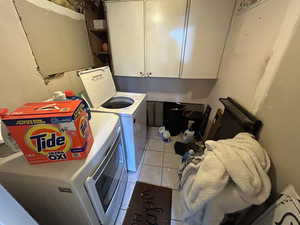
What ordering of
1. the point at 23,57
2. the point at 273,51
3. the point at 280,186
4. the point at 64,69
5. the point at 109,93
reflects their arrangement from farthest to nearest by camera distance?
the point at 109,93
the point at 64,69
the point at 23,57
the point at 273,51
the point at 280,186

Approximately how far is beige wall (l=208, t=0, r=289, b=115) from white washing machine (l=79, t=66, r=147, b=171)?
1.05 metres

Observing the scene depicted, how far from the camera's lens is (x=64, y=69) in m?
1.41

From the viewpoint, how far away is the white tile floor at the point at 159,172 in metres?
1.30

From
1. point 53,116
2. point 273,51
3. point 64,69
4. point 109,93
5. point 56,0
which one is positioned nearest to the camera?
point 53,116

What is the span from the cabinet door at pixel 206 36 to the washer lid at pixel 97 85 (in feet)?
3.60

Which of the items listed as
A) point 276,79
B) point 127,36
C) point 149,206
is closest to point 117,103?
point 127,36

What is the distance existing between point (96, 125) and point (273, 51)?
1.37m

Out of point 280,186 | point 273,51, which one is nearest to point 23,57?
point 273,51

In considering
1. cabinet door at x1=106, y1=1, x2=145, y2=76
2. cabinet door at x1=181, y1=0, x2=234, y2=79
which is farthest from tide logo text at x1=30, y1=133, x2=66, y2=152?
cabinet door at x1=181, y1=0, x2=234, y2=79

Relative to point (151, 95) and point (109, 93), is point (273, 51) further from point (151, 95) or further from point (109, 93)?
point (151, 95)

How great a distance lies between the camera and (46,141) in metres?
0.61

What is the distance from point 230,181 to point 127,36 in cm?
195

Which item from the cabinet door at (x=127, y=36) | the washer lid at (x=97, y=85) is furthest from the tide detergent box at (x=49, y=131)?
the cabinet door at (x=127, y=36)

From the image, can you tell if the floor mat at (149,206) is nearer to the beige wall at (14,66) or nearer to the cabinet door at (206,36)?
the beige wall at (14,66)
